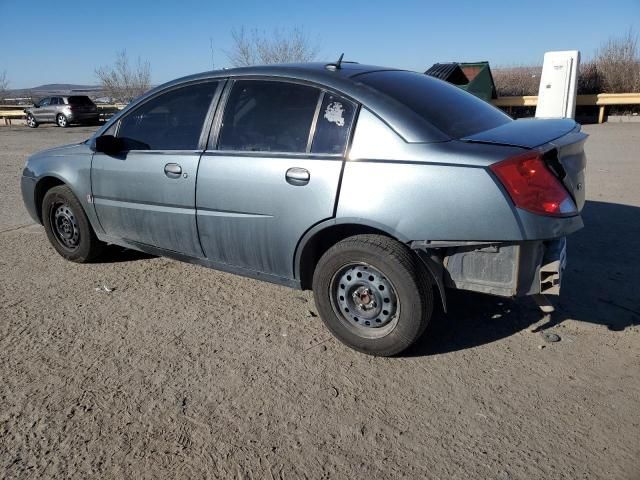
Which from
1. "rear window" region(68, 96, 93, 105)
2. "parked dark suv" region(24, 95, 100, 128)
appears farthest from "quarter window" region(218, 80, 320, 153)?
"rear window" region(68, 96, 93, 105)

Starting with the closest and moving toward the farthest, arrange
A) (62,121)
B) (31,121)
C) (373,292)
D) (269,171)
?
(373,292), (269,171), (62,121), (31,121)

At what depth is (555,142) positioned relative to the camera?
2797mm

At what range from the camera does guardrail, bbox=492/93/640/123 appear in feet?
58.6

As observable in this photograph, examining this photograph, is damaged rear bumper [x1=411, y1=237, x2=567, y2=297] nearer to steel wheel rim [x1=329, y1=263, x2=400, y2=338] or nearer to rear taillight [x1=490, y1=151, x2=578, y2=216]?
rear taillight [x1=490, y1=151, x2=578, y2=216]

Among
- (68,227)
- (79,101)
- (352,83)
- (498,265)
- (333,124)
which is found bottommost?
(68,227)

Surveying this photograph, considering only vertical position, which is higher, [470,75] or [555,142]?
[470,75]

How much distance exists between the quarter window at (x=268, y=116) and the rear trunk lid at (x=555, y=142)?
3.33 ft

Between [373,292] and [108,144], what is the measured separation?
2.51 meters

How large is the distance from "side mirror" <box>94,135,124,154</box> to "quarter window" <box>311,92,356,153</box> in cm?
185

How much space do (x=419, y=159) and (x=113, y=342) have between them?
7.46ft

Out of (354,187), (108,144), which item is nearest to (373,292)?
(354,187)

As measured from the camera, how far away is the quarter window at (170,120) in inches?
144

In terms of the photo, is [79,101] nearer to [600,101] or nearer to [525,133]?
[600,101]

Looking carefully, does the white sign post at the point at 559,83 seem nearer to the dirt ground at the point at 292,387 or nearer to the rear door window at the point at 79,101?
the dirt ground at the point at 292,387
